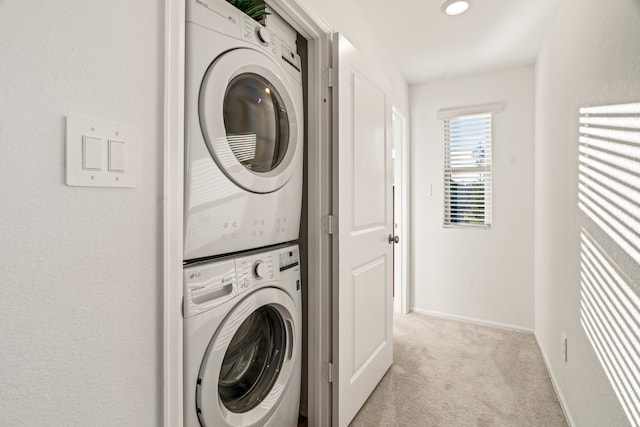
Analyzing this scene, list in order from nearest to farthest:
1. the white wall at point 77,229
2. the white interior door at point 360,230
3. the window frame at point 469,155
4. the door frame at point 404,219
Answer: the white wall at point 77,229
the white interior door at point 360,230
the window frame at point 469,155
the door frame at point 404,219

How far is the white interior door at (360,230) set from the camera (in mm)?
1650

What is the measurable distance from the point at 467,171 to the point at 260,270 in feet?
8.69

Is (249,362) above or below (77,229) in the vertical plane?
below

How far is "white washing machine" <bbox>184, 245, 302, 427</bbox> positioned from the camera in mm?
1061

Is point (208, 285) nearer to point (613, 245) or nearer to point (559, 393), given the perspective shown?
point (613, 245)

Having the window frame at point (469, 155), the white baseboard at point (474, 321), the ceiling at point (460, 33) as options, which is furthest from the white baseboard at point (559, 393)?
the ceiling at point (460, 33)

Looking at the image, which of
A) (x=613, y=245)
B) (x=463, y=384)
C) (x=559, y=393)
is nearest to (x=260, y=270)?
(x=613, y=245)

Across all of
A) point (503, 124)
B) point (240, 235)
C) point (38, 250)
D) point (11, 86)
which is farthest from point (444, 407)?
point (503, 124)

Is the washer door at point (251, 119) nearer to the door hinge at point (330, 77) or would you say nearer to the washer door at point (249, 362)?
the door hinge at point (330, 77)

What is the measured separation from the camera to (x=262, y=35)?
133 centimetres

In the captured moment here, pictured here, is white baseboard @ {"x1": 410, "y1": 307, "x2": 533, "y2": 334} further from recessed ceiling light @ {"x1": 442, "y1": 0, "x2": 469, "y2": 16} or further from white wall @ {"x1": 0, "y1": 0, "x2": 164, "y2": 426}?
white wall @ {"x1": 0, "y1": 0, "x2": 164, "y2": 426}

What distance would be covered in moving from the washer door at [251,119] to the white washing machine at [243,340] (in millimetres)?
339

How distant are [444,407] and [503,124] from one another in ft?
8.14

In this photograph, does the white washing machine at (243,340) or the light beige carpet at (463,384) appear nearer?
the white washing machine at (243,340)
